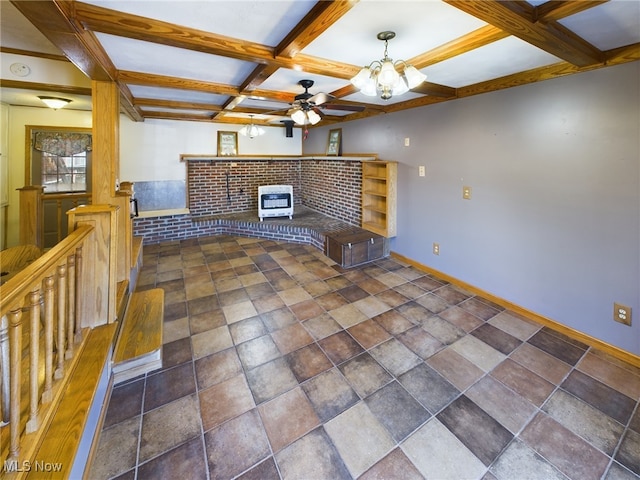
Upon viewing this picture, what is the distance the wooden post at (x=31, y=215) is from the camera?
11.7 ft

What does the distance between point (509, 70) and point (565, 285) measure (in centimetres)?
193

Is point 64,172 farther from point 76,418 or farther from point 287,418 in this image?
point 287,418

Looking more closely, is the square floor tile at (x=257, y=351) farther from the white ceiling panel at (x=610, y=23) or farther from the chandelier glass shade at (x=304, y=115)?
the white ceiling panel at (x=610, y=23)

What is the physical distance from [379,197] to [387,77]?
2.85 metres

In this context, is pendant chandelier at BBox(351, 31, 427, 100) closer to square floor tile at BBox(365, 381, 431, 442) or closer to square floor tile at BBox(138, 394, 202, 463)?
square floor tile at BBox(365, 381, 431, 442)

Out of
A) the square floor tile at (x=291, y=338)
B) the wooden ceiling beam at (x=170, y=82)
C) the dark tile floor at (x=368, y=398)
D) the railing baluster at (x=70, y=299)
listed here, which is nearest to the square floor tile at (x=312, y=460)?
the dark tile floor at (x=368, y=398)

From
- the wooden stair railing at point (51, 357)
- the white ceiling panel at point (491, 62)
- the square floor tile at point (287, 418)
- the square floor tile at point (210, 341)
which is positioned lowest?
the square floor tile at point (287, 418)

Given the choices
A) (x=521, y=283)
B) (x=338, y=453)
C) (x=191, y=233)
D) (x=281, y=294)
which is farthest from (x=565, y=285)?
(x=191, y=233)

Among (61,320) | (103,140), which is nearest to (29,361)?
(61,320)

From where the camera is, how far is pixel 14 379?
1.09m

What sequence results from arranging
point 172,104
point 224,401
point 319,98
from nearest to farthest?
point 224,401
point 319,98
point 172,104

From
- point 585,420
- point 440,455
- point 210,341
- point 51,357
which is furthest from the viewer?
point 210,341

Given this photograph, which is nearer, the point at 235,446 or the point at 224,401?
the point at 235,446

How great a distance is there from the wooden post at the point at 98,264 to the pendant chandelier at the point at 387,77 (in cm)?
190
